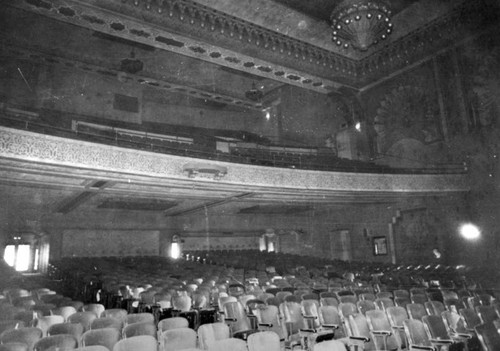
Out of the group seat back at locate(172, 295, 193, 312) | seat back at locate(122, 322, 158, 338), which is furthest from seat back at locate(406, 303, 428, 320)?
seat back at locate(122, 322, 158, 338)

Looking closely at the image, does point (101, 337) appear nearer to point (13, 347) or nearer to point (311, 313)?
point (13, 347)

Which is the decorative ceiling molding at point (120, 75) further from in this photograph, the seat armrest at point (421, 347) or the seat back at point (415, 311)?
the seat armrest at point (421, 347)

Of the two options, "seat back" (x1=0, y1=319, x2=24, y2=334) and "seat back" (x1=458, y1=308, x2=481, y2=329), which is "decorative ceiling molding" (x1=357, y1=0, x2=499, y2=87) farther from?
"seat back" (x1=0, y1=319, x2=24, y2=334)

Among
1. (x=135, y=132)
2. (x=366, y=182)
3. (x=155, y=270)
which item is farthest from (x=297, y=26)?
(x=155, y=270)

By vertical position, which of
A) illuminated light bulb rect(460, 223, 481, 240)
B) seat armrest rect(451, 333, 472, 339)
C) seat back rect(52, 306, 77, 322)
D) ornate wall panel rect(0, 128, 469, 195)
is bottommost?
seat armrest rect(451, 333, 472, 339)

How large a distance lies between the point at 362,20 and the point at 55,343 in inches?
418

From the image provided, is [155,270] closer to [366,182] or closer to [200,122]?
[366,182]

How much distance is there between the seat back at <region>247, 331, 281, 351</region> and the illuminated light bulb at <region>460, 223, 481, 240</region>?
38.4ft

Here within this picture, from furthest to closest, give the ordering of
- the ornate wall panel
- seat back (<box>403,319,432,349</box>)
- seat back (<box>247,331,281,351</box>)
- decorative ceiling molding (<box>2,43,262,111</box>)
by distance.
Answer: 1. decorative ceiling molding (<box>2,43,262,111</box>)
2. the ornate wall panel
3. seat back (<box>403,319,432,349</box>)
4. seat back (<box>247,331,281,351</box>)

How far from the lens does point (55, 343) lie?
3.67 metres

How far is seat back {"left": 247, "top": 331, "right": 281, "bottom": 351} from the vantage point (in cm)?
369

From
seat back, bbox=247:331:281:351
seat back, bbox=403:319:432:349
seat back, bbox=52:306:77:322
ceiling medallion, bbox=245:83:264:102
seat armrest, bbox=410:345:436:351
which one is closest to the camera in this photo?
seat back, bbox=247:331:281:351

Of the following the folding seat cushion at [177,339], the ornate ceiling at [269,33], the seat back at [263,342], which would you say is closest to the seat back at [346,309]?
the seat back at [263,342]

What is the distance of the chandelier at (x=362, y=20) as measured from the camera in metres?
10.6
